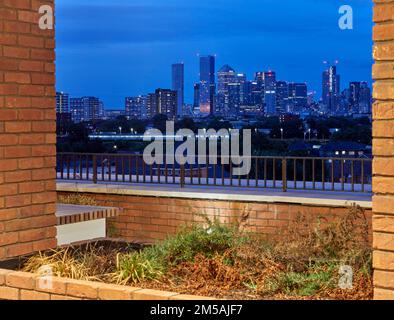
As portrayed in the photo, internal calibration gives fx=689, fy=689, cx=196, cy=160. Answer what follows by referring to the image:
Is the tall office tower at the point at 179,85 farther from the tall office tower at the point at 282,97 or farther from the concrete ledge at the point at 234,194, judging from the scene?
the concrete ledge at the point at 234,194

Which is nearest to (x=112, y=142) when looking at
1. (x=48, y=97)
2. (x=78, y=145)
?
(x=78, y=145)

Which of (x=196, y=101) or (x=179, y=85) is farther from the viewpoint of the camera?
(x=179, y=85)

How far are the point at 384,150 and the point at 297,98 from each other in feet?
69.5

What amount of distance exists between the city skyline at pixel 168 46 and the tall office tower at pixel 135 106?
50 centimetres

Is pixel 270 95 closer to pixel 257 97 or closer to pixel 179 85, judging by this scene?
pixel 257 97

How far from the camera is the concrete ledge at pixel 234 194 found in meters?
9.16

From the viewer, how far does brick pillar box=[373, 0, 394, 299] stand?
3051 millimetres

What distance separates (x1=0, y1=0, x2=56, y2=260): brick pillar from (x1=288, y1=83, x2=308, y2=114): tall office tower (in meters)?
17.1

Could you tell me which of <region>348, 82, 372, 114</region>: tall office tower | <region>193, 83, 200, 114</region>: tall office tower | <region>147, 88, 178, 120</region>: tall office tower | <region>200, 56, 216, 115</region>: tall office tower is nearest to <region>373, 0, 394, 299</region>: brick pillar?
<region>200, 56, 216, 115</region>: tall office tower

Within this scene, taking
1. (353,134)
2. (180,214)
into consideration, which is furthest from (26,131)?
(353,134)

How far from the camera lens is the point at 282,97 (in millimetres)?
24859

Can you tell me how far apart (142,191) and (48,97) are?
5.58 m

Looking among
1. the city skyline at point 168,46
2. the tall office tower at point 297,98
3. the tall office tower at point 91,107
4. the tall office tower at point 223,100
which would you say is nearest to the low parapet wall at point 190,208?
the tall office tower at point 297,98
